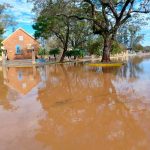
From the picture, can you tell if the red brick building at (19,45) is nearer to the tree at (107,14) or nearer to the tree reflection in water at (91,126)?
the tree at (107,14)

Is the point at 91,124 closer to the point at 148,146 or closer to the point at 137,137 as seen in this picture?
the point at 137,137

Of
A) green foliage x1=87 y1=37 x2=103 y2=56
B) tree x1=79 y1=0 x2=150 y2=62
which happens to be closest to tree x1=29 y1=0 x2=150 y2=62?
tree x1=79 y1=0 x2=150 y2=62

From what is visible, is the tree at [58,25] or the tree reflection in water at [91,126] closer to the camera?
the tree reflection in water at [91,126]

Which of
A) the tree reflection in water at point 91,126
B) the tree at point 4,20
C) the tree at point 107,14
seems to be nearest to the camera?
the tree reflection in water at point 91,126

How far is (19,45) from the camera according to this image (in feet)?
143

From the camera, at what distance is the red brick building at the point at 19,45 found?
1704 inches

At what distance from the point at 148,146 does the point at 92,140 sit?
33.4 inches

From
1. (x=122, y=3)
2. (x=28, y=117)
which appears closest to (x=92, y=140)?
(x=28, y=117)

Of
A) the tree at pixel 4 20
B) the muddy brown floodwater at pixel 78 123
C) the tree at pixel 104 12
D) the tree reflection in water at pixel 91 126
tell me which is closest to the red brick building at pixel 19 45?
the tree at pixel 4 20

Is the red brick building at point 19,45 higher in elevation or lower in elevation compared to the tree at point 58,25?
lower

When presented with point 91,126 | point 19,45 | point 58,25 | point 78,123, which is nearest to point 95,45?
point 58,25

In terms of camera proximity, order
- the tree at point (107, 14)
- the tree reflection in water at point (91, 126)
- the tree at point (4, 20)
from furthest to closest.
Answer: the tree at point (4, 20) < the tree at point (107, 14) < the tree reflection in water at point (91, 126)

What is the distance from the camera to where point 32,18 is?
1412 inches

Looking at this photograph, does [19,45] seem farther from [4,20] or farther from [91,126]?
[91,126]
